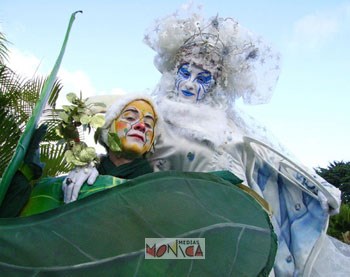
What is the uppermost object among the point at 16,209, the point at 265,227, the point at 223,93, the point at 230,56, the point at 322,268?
the point at 230,56

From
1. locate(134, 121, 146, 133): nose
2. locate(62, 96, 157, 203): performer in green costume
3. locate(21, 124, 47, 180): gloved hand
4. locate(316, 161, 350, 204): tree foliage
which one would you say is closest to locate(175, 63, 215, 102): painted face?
locate(62, 96, 157, 203): performer in green costume

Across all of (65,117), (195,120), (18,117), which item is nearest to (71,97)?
(65,117)

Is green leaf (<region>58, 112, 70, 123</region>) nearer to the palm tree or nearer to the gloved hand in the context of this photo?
the gloved hand

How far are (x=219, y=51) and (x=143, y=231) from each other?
5.06 ft

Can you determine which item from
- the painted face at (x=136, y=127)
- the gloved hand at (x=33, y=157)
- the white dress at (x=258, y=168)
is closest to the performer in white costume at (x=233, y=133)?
the white dress at (x=258, y=168)

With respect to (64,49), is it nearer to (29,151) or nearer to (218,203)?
(29,151)

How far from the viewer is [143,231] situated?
6.04 feet

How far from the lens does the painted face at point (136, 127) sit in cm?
242

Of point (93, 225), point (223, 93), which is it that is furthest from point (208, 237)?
point (223, 93)

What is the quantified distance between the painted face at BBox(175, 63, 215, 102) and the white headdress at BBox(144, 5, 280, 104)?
40mm

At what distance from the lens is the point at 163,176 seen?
6.21 ft

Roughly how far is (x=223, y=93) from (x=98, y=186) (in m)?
1.24

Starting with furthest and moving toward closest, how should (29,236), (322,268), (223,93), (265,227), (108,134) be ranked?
(223,93) < (322,268) < (108,134) < (265,227) < (29,236)

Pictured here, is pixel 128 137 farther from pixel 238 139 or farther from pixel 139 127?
pixel 238 139
